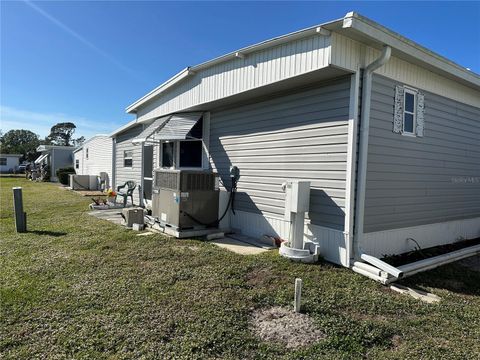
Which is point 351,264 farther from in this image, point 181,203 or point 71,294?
point 71,294

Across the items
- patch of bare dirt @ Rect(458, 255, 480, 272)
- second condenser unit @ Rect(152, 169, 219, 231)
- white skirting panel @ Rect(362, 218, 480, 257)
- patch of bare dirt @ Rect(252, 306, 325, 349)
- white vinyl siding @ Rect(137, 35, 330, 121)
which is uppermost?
white vinyl siding @ Rect(137, 35, 330, 121)

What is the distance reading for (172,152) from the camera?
8.79m

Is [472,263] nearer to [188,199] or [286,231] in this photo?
[286,231]

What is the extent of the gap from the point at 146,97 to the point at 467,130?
8.34 m

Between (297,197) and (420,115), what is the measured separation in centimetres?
291

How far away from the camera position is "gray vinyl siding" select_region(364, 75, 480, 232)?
5.14 m

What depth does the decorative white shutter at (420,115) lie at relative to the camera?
5840 mm

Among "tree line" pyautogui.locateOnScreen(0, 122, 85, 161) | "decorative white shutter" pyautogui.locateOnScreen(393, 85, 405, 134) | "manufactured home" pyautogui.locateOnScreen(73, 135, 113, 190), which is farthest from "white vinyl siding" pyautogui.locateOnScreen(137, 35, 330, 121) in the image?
"tree line" pyautogui.locateOnScreen(0, 122, 85, 161)

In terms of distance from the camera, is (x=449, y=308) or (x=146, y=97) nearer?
(x=449, y=308)

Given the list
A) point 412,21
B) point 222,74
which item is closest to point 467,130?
point 412,21

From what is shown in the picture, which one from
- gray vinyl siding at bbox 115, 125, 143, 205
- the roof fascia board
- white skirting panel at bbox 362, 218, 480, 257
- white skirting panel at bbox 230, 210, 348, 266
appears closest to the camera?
white skirting panel at bbox 230, 210, 348, 266

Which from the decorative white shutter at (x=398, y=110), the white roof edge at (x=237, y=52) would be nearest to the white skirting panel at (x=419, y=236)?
the decorative white shutter at (x=398, y=110)

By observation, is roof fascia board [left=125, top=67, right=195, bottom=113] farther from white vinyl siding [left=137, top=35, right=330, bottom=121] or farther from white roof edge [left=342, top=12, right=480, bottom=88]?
white roof edge [left=342, top=12, right=480, bottom=88]

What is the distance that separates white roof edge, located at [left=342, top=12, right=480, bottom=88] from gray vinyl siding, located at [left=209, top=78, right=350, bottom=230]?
0.73 metres
